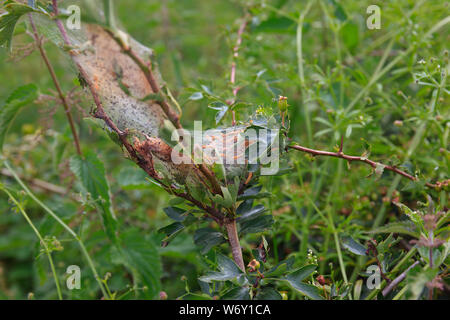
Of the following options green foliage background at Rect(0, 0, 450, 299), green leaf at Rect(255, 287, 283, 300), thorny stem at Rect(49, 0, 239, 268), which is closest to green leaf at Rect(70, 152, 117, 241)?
green foliage background at Rect(0, 0, 450, 299)

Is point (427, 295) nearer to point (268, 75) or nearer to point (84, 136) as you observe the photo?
point (268, 75)

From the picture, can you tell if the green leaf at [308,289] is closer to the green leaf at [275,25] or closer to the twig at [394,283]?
the twig at [394,283]

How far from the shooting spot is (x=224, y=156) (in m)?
0.57

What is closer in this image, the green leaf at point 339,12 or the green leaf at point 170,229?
the green leaf at point 170,229

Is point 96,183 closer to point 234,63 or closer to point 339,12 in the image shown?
point 234,63

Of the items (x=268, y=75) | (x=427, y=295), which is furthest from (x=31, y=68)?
(x=427, y=295)

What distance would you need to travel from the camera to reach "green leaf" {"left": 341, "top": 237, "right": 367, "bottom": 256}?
1.96 ft

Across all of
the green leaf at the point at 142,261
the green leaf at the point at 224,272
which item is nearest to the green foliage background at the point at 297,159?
the green leaf at the point at 142,261

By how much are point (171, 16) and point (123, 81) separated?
1513mm

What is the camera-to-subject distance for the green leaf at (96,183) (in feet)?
2.60

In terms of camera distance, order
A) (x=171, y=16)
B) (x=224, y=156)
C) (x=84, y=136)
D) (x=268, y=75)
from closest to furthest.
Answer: (x=224, y=156) → (x=268, y=75) → (x=84, y=136) → (x=171, y=16)

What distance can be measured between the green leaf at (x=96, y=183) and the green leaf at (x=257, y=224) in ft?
0.99

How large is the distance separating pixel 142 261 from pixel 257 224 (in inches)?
13.7

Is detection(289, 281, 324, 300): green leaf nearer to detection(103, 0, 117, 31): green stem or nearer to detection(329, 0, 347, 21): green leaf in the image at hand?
detection(103, 0, 117, 31): green stem
